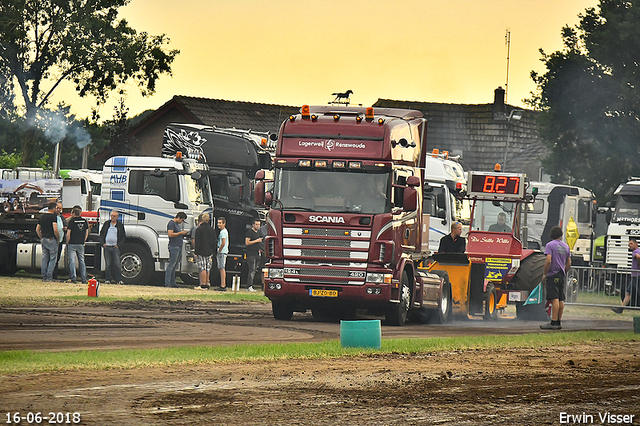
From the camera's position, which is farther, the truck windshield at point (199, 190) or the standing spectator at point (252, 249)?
the standing spectator at point (252, 249)

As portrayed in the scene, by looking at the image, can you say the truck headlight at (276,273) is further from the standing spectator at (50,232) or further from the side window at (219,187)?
the standing spectator at (50,232)

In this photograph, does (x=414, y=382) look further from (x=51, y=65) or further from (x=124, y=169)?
(x=51, y=65)

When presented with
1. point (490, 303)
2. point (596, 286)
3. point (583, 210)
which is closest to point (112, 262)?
point (490, 303)

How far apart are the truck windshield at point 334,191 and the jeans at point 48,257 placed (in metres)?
11.7

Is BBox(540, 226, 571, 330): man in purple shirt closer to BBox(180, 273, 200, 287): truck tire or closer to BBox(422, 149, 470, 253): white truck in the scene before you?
BBox(422, 149, 470, 253): white truck

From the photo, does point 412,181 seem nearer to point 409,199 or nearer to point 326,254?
→ point 409,199

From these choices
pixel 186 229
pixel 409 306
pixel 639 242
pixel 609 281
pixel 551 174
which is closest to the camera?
pixel 409 306

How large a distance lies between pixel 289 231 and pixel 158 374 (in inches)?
298

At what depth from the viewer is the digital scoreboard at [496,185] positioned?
23688 millimetres

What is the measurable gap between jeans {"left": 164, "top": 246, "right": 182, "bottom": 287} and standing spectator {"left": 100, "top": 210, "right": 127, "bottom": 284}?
1.29 m

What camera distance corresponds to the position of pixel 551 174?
45688mm

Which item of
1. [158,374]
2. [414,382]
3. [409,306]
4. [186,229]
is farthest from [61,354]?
[186,229]

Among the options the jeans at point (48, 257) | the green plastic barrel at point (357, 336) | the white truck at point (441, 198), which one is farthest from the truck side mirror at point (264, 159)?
the green plastic barrel at point (357, 336)

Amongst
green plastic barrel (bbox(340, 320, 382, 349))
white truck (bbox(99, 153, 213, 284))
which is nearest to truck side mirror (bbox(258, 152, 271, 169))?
white truck (bbox(99, 153, 213, 284))
